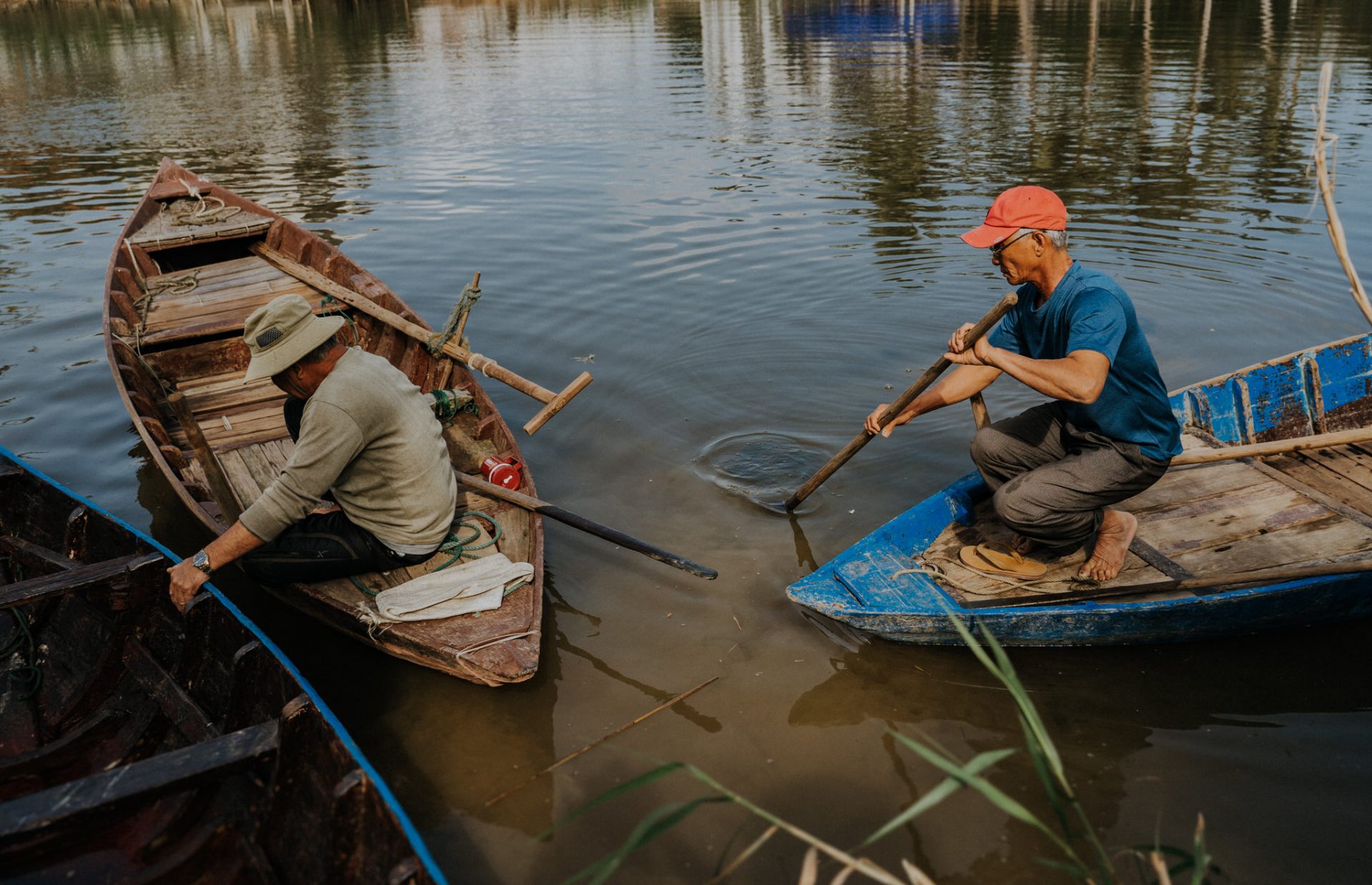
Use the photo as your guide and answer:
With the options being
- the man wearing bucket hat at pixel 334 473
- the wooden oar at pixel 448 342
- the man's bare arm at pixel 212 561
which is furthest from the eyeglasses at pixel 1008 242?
the man's bare arm at pixel 212 561

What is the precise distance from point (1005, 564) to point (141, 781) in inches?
151

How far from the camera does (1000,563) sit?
15.6ft

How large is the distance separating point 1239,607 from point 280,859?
166 inches

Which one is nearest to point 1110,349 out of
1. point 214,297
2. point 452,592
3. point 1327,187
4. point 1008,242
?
point 1008,242

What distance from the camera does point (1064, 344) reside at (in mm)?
4398

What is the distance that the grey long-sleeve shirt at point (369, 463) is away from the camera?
407 cm

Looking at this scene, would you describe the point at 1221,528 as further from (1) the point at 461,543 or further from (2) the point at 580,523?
(1) the point at 461,543

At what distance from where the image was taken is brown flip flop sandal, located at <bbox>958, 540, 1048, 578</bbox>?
4.73m

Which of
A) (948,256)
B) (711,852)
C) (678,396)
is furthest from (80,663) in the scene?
(948,256)

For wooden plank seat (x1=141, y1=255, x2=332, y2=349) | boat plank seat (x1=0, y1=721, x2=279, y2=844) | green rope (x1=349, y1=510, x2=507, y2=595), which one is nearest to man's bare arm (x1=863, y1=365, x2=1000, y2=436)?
green rope (x1=349, y1=510, x2=507, y2=595)

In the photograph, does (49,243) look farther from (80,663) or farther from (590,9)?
(590,9)

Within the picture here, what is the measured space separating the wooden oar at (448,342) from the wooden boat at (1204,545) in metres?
1.77

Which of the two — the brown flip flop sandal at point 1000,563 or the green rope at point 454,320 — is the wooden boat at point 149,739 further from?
the brown flip flop sandal at point 1000,563

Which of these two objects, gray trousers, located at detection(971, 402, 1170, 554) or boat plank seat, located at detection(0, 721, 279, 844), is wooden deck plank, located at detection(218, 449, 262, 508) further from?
gray trousers, located at detection(971, 402, 1170, 554)
